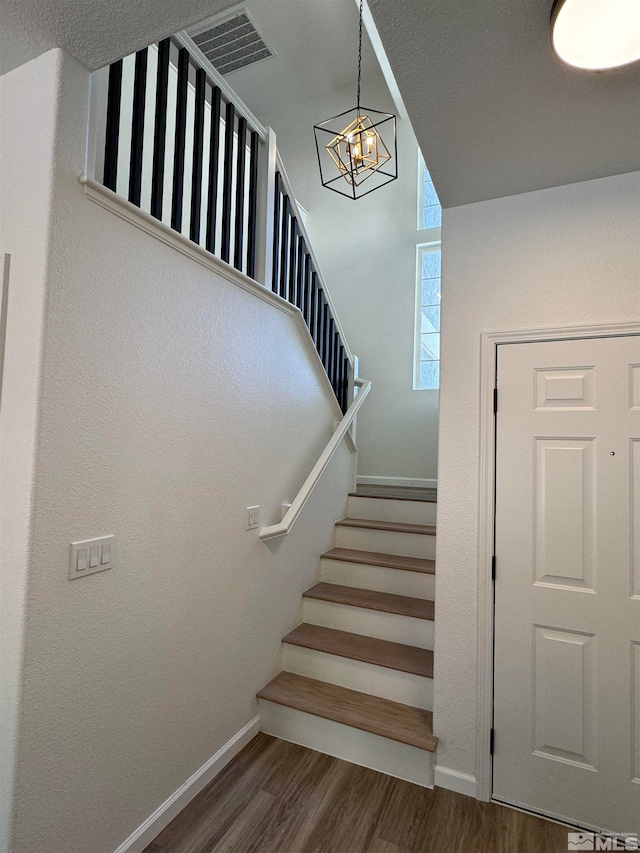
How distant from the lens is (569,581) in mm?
1839

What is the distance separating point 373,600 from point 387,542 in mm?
514

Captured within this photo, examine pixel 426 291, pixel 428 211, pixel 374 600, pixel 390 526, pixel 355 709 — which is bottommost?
pixel 355 709

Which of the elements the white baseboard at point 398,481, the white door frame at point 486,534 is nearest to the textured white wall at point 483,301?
the white door frame at point 486,534

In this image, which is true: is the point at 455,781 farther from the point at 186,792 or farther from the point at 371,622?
the point at 186,792

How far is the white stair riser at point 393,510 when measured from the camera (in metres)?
3.28

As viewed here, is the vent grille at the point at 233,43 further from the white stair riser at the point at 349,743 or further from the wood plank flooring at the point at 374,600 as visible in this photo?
the white stair riser at the point at 349,743

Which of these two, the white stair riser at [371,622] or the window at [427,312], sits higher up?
the window at [427,312]

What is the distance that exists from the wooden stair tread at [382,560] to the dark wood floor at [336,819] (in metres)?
1.03

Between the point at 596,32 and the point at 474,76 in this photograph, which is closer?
the point at 596,32

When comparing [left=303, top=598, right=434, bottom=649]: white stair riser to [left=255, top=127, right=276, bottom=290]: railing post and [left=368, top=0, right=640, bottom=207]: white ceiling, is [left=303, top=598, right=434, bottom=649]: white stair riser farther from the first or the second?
[left=368, top=0, right=640, bottom=207]: white ceiling

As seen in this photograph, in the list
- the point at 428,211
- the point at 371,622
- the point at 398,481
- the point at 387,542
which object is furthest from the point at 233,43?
the point at 371,622

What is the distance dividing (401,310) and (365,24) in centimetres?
231

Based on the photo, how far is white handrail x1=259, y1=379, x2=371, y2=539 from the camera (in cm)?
239

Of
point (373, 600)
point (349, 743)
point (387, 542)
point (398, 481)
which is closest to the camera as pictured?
point (349, 743)
